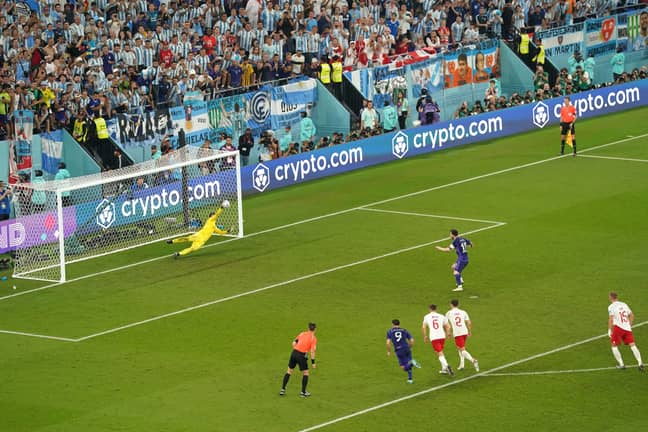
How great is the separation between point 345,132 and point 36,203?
613 inches

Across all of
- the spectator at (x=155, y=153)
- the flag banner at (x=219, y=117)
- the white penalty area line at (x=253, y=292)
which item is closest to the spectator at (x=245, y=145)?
the flag banner at (x=219, y=117)

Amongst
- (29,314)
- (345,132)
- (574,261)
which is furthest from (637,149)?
(29,314)

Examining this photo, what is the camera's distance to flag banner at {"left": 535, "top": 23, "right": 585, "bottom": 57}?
189ft

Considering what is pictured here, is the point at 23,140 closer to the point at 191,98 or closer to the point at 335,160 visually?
the point at 191,98

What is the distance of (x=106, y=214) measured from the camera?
38.9m

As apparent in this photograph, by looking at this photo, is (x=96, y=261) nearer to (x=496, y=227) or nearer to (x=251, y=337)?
(x=251, y=337)

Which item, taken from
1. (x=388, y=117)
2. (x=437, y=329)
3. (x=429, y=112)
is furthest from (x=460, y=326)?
(x=429, y=112)

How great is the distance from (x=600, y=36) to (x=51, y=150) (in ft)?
89.0

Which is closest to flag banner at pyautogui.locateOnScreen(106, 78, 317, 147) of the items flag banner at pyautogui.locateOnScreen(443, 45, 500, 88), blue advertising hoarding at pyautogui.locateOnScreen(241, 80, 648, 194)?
blue advertising hoarding at pyautogui.locateOnScreen(241, 80, 648, 194)

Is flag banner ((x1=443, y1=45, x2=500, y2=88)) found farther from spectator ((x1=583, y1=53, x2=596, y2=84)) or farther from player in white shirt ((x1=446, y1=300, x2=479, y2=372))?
player in white shirt ((x1=446, y1=300, x2=479, y2=372))

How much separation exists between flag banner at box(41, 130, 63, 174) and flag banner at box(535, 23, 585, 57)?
23024 millimetres

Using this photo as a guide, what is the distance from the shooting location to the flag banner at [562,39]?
57688mm

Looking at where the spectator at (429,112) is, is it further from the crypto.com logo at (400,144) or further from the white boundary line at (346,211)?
the white boundary line at (346,211)

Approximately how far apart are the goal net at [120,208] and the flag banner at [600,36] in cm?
2238
